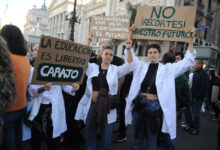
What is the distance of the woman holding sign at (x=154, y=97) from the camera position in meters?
2.49

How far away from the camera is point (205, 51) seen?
13.6 metres

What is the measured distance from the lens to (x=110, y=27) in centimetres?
363

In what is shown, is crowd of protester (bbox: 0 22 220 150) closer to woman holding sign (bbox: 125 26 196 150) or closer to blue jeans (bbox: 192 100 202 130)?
woman holding sign (bbox: 125 26 196 150)

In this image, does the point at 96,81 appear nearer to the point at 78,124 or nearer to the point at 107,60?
the point at 107,60

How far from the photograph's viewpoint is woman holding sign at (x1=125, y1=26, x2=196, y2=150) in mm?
2486

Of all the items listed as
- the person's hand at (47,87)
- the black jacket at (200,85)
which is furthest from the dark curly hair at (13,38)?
the black jacket at (200,85)

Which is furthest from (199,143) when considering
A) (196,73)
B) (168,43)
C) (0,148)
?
(168,43)

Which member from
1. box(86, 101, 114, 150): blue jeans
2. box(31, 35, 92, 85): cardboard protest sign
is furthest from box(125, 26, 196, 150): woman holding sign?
box(31, 35, 92, 85): cardboard protest sign

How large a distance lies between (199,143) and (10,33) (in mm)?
4497

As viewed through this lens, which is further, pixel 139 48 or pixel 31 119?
pixel 139 48

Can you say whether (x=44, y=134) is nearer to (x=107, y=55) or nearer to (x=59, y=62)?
(x=59, y=62)

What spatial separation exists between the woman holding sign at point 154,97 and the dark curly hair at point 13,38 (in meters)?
1.43

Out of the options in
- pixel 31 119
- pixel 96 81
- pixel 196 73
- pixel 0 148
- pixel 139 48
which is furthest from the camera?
pixel 139 48

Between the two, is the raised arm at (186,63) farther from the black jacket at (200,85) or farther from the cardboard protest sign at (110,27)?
the black jacket at (200,85)
